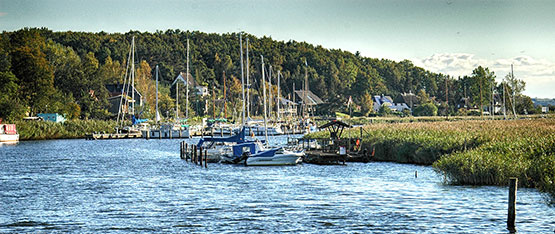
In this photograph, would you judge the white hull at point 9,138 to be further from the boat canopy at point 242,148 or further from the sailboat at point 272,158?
the sailboat at point 272,158

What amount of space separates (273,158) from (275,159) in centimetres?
25

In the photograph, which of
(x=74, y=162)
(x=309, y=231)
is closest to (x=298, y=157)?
(x=74, y=162)

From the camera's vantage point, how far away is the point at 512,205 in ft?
88.8

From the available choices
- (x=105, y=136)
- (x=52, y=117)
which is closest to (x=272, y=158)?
(x=105, y=136)

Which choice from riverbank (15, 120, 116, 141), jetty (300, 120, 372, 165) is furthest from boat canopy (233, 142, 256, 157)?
riverbank (15, 120, 116, 141)

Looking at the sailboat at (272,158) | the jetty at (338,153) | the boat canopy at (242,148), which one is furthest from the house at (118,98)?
the sailboat at (272,158)

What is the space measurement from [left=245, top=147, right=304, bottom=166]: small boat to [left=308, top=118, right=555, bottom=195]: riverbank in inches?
362

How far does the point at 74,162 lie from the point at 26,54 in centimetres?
5991

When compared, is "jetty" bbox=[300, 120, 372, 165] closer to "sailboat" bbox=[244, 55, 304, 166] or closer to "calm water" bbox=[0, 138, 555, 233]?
"calm water" bbox=[0, 138, 555, 233]

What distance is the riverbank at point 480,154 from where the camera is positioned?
3753 centimetres

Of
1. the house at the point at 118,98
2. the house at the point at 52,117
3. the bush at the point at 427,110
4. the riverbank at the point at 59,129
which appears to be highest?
the house at the point at 118,98

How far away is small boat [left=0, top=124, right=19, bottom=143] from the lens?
10081 centimetres

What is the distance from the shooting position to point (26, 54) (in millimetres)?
118438

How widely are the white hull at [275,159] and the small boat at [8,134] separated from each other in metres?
58.6
